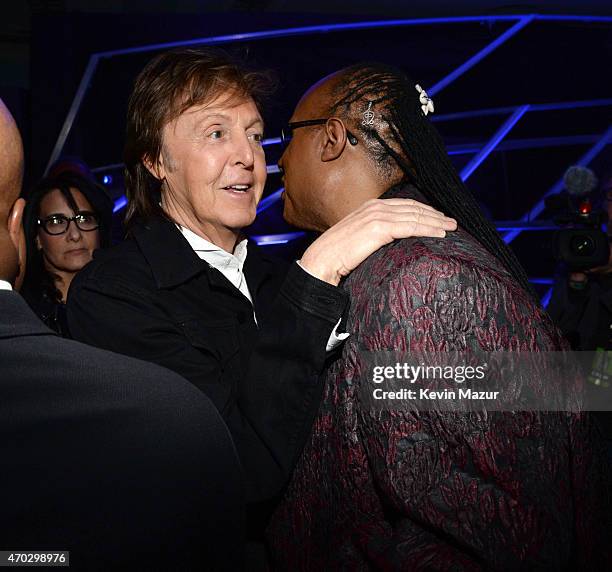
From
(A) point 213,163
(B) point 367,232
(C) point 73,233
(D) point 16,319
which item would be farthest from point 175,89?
(C) point 73,233

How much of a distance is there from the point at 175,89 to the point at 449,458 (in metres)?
1.29

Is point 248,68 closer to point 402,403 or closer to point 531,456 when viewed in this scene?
point 402,403

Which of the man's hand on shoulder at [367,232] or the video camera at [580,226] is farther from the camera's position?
the video camera at [580,226]

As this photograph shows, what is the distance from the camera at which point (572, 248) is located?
152 inches

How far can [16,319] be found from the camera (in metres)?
0.85

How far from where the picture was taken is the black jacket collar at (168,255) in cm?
184

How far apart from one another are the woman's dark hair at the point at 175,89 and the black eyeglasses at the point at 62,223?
142cm

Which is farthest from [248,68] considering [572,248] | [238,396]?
[572,248]

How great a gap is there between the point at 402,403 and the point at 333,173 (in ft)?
2.15

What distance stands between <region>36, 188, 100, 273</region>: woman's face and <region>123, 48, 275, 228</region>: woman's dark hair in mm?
1400

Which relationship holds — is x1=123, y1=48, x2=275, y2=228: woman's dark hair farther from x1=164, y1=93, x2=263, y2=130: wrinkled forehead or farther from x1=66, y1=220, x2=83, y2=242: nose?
x1=66, y1=220, x2=83, y2=242: nose

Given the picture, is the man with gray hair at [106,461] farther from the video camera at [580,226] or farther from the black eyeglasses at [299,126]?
the video camera at [580,226]

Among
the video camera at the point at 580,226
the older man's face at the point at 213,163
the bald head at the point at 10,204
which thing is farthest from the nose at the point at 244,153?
the video camera at the point at 580,226

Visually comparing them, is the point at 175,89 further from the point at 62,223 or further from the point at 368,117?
the point at 62,223
